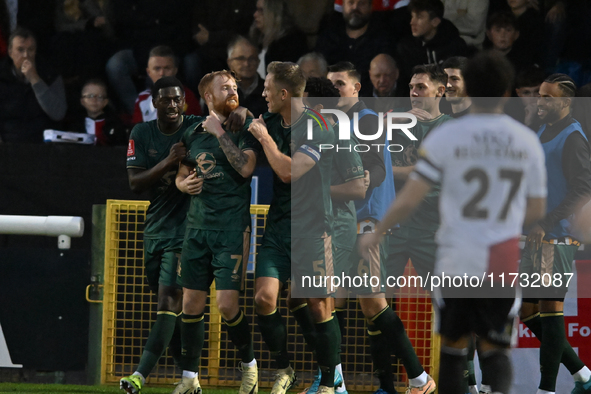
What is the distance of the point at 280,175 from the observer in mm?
4773

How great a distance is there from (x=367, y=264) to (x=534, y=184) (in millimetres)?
1772

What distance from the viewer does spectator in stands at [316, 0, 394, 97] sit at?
7734 mm

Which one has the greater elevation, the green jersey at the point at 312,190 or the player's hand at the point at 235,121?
the player's hand at the point at 235,121

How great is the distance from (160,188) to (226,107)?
753mm

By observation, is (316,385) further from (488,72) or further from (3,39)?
(3,39)

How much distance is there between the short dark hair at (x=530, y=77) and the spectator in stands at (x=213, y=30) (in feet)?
8.95

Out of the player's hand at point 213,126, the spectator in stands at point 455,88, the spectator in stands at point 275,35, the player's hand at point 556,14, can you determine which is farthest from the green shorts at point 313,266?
the player's hand at point 556,14

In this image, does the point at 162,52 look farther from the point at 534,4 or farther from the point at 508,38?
the point at 534,4

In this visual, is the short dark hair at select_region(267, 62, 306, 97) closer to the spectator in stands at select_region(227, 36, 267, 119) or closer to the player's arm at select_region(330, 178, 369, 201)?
the player's arm at select_region(330, 178, 369, 201)

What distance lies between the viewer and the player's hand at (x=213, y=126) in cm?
495

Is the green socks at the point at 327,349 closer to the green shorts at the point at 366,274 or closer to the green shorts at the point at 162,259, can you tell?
the green shorts at the point at 366,274

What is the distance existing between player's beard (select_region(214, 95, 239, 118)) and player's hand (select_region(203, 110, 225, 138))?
0.81ft

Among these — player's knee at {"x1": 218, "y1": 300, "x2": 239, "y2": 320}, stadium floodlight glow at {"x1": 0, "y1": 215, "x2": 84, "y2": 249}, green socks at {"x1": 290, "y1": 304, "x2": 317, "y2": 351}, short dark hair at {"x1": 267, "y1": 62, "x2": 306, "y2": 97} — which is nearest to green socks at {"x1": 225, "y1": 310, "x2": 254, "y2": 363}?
player's knee at {"x1": 218, "y1": 300, "x2": 239, "y2": 320}

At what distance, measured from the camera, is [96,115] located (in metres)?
7.80
